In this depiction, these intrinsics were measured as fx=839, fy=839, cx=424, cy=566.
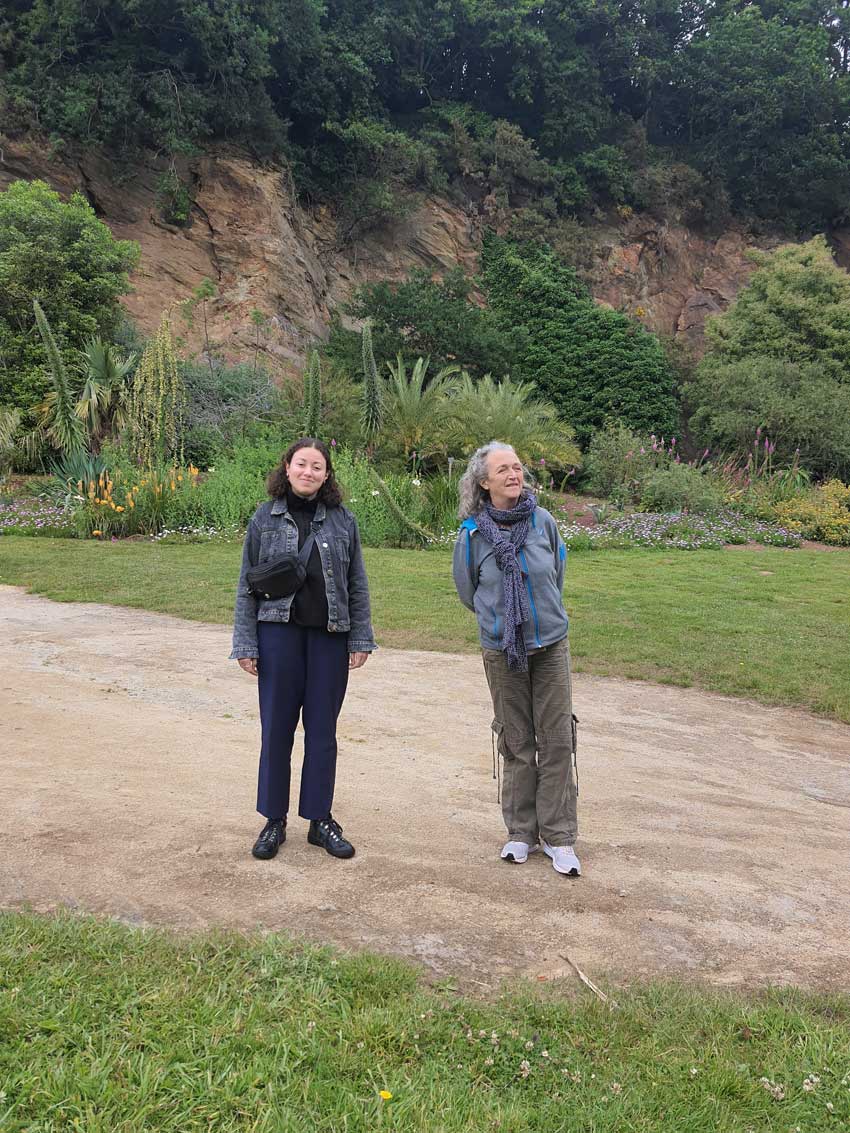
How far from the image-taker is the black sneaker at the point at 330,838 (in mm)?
3537

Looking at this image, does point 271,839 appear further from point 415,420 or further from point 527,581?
point 415,420

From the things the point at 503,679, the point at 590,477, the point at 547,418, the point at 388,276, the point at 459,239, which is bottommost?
the point at 503,679

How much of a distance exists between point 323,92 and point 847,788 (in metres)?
26.6

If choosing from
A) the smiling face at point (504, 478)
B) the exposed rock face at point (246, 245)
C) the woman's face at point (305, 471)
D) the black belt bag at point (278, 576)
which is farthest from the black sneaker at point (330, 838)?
the exposed rock face at point (246, 245)

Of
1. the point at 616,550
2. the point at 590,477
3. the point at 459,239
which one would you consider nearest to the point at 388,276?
the point at 459,239

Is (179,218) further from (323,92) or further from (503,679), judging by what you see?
(503,679)

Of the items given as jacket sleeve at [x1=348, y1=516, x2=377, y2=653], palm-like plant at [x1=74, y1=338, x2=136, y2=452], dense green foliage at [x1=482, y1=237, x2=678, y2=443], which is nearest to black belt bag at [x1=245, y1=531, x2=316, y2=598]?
jacket sleeve at [x1=348, y1=516, x2=377, y2=653]

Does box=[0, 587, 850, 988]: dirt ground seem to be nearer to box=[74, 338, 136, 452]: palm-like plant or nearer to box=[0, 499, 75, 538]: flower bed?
box=[0, 499, 75, 538]: flower bed

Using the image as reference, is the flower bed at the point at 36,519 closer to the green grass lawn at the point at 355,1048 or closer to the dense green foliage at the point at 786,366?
the green grass lawn at the point at 355,1048

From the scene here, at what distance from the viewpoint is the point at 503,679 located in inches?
141

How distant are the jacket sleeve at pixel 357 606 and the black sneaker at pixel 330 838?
76 centimetres

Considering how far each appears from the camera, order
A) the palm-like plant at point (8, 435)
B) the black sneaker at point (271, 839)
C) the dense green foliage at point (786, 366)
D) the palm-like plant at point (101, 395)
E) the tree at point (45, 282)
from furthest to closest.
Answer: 1. the dense green foliage at point (786, 366)
2. the tree at point (45, 282)
3. the palm-like plant at point (8, 435)
4. the palm-like plant at point (101, 395)
5. the black sneaker at point (271, 839)

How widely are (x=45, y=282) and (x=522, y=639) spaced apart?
17528mm

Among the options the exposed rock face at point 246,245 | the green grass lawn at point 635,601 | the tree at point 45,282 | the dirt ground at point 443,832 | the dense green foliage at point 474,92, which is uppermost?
the dense green foliage at point 474,92
